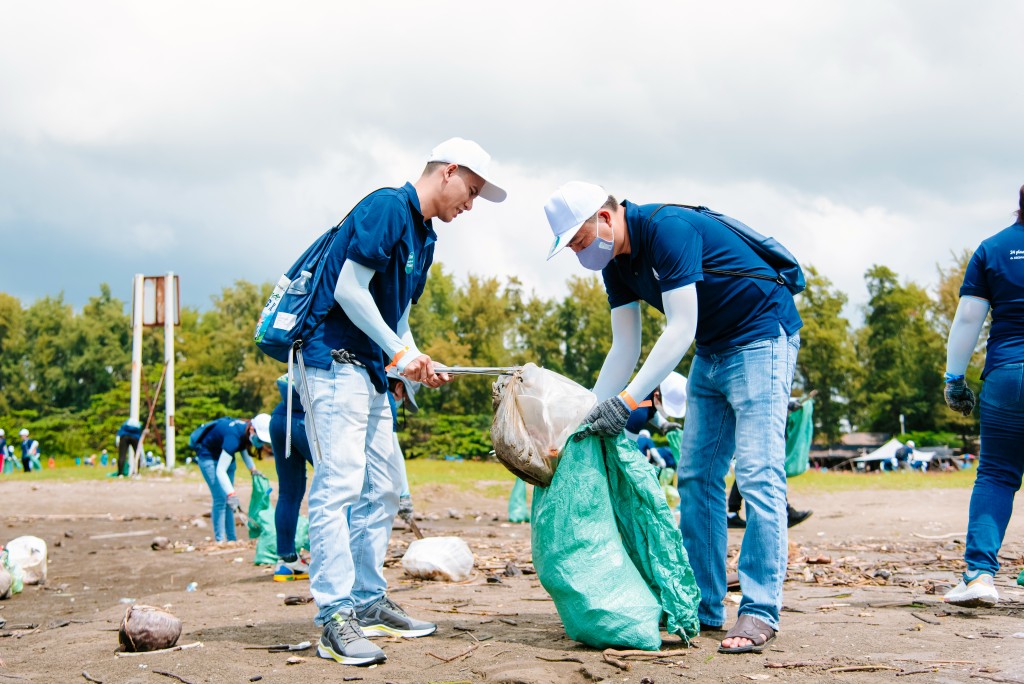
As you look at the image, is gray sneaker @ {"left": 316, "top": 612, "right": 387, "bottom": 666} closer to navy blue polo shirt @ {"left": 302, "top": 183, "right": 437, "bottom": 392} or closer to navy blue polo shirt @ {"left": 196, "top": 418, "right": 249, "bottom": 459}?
navy blue polo shirt @ {"left": 302, "top": 183, "right": 437, "bottom": 392}

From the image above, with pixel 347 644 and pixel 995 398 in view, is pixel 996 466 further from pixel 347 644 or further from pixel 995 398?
pixel 347 644

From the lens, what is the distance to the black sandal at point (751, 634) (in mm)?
3627

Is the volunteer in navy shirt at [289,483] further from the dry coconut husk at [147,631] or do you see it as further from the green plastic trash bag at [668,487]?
the green plastic trash bag at [668,487]


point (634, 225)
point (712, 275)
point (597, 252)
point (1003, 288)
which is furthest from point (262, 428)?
point (1003, 288)

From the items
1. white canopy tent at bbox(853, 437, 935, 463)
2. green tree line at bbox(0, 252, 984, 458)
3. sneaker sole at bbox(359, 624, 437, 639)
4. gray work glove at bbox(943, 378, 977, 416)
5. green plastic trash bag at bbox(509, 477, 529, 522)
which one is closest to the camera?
sneaker sole at bbox(359, 624, 437, 639)

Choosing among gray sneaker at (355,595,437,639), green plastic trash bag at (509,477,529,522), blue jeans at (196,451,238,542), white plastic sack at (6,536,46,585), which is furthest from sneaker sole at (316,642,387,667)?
green plastic trash bag at (509,477,529,522)

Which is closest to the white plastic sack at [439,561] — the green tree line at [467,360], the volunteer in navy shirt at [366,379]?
the volunteer in navy shirt at [366,379]

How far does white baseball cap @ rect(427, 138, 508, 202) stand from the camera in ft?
13.8

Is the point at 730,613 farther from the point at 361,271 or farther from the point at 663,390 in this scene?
the point at 663,390

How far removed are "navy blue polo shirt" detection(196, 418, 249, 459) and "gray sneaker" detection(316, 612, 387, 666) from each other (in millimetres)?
6148

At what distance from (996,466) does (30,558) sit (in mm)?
6794

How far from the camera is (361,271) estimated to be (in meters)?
3.88

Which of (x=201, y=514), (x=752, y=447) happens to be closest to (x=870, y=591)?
(x=752, y=447)

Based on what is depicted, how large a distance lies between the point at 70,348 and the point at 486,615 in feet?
215
